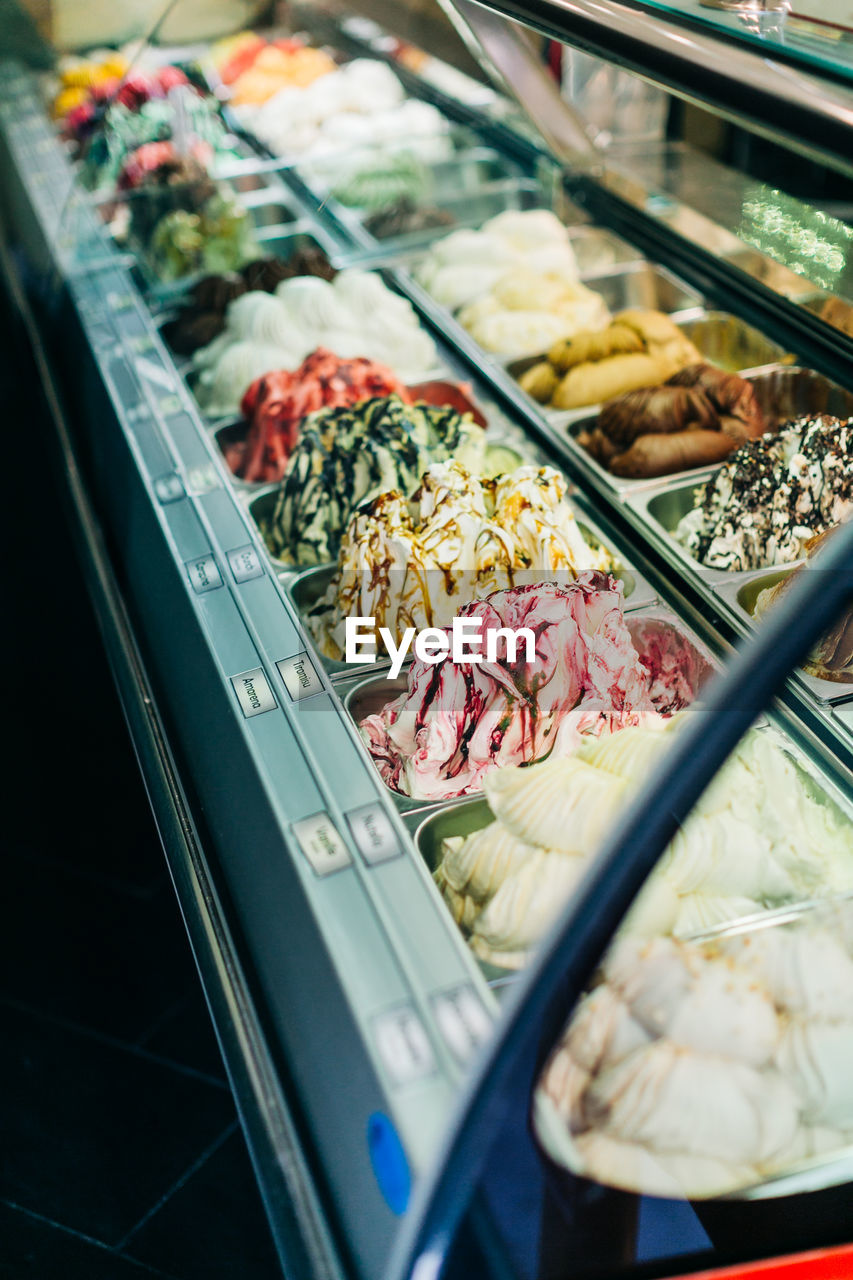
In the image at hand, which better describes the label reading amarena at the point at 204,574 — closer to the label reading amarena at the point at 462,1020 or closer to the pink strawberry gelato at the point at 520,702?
the pink strawberry gelato at the point at 520,702

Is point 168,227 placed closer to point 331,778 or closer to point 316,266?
point 316,266

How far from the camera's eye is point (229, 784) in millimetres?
1408

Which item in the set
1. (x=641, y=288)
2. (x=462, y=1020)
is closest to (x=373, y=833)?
(x=462, y=1020)

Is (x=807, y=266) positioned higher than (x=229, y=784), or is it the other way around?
(x=807, y=266)

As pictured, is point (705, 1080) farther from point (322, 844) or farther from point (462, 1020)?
point (322, 844)

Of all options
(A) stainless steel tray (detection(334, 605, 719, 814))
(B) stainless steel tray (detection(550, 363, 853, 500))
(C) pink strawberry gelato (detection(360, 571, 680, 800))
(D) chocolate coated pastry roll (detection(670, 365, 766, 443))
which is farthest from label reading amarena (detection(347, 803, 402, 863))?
(D) chocolate coated pastry roll (detection(670, 365, 766, 443))

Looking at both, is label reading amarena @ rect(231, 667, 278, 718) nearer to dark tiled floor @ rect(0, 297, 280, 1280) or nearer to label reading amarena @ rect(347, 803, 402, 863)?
label reading amarena @ rect(347, 803, 402, 863)

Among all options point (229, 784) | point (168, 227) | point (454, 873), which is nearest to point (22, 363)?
point (168, 227)

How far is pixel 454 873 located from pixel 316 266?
199cm

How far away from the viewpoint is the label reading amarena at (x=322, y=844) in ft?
3.70

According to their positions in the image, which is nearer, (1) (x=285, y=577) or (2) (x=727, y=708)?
(2) (x=727, y=708)

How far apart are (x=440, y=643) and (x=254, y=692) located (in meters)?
0.27

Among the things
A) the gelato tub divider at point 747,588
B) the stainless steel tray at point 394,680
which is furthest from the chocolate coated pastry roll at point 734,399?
the stainless steel tray at point 394,680

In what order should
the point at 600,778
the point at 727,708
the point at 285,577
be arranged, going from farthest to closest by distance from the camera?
1. the point at 285,577
2. the point at 600,778
3. the point at 727,708
